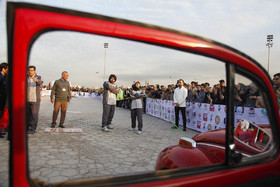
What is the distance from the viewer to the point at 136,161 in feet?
13.5

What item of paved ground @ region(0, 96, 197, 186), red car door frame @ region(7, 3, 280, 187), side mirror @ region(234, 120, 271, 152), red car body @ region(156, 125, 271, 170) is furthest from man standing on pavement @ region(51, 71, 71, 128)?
red car door frame @ region(7, 3, 280, 187)

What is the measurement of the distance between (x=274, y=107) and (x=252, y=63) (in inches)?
14.8

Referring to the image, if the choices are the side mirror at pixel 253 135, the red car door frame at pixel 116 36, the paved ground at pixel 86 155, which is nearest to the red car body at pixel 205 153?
the side mirror at pixel 253 135

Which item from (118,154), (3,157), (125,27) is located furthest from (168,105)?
(125,27)

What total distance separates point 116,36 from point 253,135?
147cm

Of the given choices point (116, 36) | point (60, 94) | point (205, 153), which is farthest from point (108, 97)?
point (116, 36)

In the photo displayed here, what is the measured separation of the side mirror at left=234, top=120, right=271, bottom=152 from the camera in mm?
1514

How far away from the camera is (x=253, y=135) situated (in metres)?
1.68

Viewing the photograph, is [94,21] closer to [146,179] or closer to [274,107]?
[146,179]

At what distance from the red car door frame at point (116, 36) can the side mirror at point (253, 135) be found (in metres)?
0.16

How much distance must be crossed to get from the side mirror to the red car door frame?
6.5 inches

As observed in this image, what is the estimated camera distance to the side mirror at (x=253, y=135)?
1.51 meters

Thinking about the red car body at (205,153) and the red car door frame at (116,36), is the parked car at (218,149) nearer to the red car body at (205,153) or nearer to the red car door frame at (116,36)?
the red car body at (205,153)

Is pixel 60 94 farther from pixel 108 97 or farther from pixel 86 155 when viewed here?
pixel 86 155
